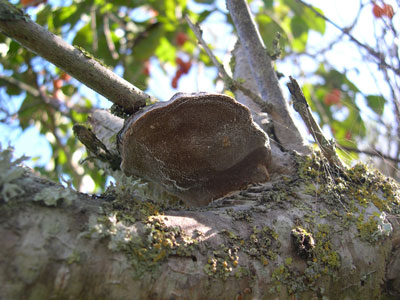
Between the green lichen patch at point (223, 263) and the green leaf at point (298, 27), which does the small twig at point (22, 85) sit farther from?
the green lichen patch at point (223, 263)

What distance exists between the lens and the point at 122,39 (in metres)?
4.49

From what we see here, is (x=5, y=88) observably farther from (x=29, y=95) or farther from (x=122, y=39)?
(x=122, y=39)

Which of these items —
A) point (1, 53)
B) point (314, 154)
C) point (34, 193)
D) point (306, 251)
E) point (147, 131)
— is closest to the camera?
point (34, 193)

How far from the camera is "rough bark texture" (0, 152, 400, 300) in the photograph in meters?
0.83

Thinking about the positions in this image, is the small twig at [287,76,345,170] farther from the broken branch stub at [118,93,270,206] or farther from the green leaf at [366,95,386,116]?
the green leaf at [366,95,386,116]

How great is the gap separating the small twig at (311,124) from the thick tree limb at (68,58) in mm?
588

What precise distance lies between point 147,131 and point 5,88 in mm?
3359

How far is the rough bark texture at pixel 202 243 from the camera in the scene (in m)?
0.83

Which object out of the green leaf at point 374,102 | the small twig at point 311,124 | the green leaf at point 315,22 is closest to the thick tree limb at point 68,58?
the small twig at point 311,124

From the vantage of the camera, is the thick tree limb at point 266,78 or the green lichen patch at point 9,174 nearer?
the green lichen patch at point 9,174

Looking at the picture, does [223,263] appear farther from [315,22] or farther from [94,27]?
[315,22]

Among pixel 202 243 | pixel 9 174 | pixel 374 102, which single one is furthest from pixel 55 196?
pixel 374 102

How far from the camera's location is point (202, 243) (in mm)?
1046

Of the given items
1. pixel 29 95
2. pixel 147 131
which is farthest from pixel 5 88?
pixel 147 131
